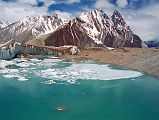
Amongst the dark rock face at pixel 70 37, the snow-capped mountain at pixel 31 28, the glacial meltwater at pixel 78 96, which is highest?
the snow-capped mountain at pixel 31 28

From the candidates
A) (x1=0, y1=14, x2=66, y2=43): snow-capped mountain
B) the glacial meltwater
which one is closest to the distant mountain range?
(x1=0, y1=14, x2=66, y2=43): snow-capped mountain

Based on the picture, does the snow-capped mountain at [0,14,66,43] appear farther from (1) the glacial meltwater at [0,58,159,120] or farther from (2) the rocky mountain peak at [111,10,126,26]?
(1) the glacial meltwater at [0,58,159,120]

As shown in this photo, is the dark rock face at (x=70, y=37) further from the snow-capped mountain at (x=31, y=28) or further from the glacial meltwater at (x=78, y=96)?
the glacial meltwater at (x=78, y=96)

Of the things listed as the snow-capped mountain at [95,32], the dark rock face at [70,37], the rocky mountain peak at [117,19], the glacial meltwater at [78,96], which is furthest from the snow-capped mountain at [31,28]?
the glacial meltwater at [78,96]

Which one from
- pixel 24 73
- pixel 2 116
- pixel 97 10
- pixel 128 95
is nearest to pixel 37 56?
pixel 24 73

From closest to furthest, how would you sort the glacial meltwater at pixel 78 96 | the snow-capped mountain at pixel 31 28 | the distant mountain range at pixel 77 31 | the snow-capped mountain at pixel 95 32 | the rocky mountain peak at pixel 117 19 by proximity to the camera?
the glacial meltwater at pixel 78 96, the snow-capped mountain at pixel 95 32, the distant mountain range at pixel 77 31, the snow-capped mountain at pixel 31 28, the rocky mountain peak at pixel 117 19

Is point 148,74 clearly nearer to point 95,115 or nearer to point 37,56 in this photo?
point 95,115
